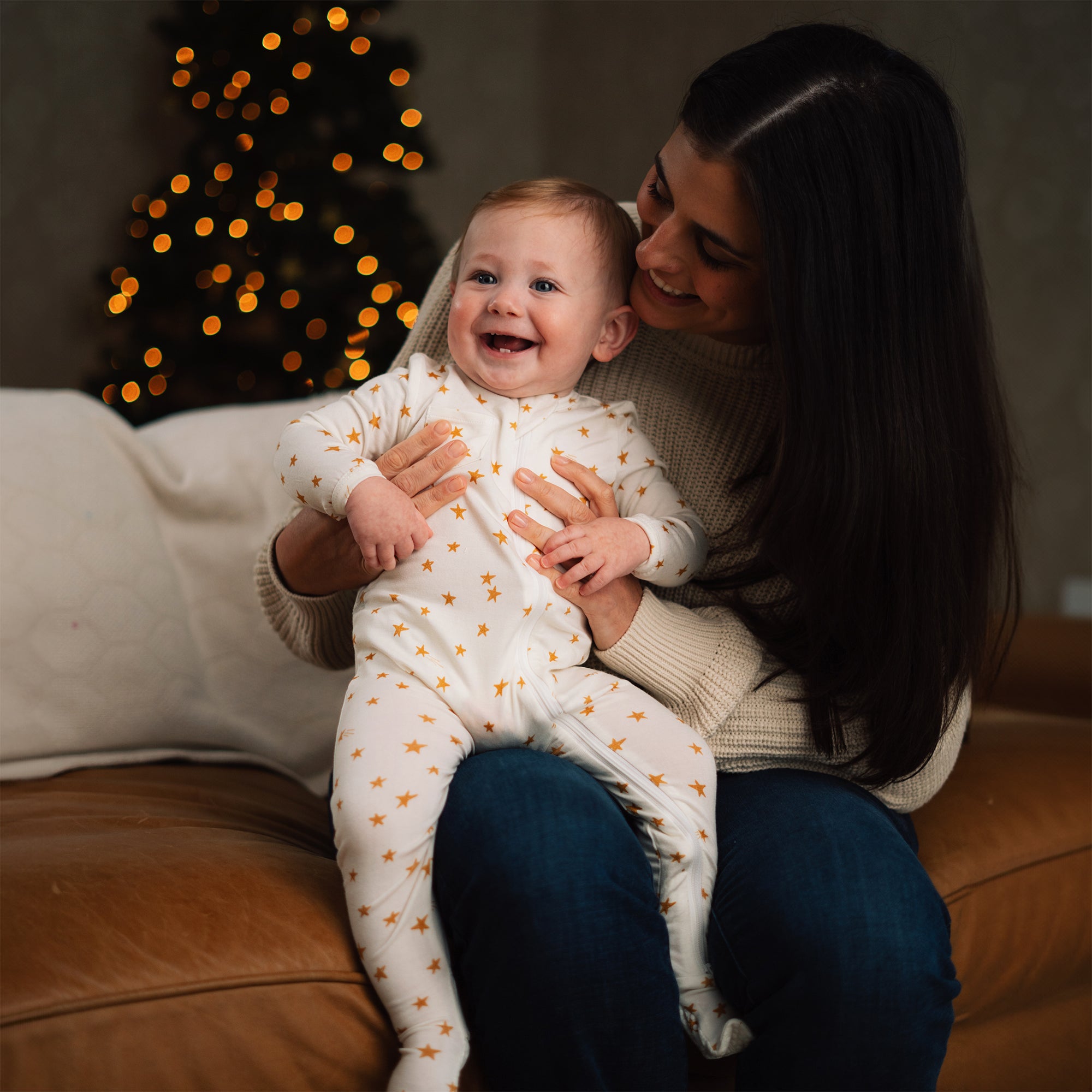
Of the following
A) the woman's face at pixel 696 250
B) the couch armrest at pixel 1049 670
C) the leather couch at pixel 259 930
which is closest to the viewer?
the leather couch at pixel 259 930

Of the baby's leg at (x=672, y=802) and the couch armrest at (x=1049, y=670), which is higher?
the baby's leg at (x=672, y=802)

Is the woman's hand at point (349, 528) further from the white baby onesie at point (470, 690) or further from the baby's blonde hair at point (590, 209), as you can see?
the baby's blonde hair at point (590, 209)

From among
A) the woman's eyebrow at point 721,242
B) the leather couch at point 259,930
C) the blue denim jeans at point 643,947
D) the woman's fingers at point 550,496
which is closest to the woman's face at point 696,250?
the woman's eyebrow at point 721,242

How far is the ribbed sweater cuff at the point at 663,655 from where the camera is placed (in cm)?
101

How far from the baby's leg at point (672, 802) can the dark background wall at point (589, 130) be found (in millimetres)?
1008

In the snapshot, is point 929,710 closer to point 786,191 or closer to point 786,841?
point 786,841

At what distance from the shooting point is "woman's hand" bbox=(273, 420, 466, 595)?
968 millimetres

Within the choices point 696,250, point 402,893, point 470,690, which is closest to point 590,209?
point 696,250

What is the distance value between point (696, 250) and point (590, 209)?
0.15 meters

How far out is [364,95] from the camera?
2.73 m

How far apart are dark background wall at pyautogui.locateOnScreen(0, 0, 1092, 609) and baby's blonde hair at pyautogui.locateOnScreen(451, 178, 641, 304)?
0.46 m

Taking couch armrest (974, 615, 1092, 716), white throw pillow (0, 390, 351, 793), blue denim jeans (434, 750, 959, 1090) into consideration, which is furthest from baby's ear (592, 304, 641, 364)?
couch armrest (974, 615, 1092, 716)

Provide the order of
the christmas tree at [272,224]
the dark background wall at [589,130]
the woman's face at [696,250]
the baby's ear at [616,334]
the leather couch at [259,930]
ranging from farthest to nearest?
1. the christmas tree at [272,224]
2. the dark background wall at [589,130]
3. the baby's ear at [616,334]
4. the woman's face at [696,250]
5. the leather couch at [259,930]

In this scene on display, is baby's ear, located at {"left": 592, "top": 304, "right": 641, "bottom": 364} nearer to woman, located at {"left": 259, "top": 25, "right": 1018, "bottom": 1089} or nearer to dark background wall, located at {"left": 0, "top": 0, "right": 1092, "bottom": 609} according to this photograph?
woman, located at {"left": 259, "top": 25, "right": 1018, "bottom": 1089}
